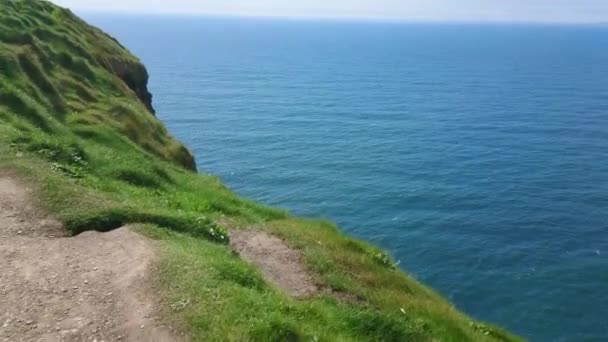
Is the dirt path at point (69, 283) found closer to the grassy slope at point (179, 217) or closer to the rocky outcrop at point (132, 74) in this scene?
the grassy slope at point (179, 217)

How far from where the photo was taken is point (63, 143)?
91.5 feet

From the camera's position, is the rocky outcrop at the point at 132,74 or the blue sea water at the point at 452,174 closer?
the blue sea water at the point at 452,174

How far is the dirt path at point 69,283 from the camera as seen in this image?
1462 cm

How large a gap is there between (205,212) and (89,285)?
10873 mm

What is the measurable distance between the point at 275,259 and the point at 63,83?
81.1 feet

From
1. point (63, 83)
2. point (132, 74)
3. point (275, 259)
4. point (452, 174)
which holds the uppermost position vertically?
point (452, 174)

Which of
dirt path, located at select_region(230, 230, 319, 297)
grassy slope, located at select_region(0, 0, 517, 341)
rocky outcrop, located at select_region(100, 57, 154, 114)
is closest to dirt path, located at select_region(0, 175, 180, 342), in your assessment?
grassy slope, located at select_region(0, 0, 517, 341)

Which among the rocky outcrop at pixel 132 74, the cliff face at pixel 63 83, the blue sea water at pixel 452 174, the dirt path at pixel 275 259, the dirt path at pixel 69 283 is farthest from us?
the rocky outcrop at pixel 132 74

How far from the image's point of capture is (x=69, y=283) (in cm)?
1666

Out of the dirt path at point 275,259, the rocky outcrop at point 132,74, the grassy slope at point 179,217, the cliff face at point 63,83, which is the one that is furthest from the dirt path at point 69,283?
the rocky outcrop at point 132,74

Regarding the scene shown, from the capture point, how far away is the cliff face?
33688mm

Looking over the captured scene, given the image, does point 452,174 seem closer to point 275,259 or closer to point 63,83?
point 63,83

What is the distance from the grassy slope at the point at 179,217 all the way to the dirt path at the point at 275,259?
1.98ft

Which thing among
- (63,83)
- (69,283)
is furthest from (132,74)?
(69,283)
